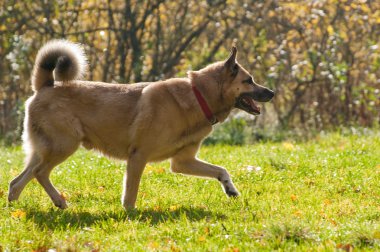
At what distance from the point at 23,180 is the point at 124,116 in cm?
116

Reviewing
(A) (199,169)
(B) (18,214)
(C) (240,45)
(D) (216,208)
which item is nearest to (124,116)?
(A) (199,169)

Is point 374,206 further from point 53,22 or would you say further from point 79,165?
point 53,22

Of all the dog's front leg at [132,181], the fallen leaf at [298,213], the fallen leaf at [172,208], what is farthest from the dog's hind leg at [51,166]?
the fallen leaf at [298,213]

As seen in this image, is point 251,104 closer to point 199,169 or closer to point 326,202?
point 199,169

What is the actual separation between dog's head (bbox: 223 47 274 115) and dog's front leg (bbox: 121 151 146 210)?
1.13 meters

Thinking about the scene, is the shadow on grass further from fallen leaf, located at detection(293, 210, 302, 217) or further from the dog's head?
the dog's head

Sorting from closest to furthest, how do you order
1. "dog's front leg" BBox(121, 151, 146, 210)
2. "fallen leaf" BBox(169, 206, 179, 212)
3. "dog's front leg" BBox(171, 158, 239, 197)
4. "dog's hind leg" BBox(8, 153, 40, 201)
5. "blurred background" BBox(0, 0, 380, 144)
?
"fallen leaf" BBox(169, 206, 179, 212), "dog's front leg" BBox(121, 151, 146, 210), "dog's hind leg" BBox(8, 153, 40, 201), "dog's front leg" BBox(171, 158, 239, 197), "blurred background" BBox(0, 0, 380, 144)

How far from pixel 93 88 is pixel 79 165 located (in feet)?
7.02

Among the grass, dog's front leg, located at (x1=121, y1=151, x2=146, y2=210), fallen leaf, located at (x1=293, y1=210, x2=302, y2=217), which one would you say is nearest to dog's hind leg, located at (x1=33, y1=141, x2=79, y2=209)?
the grass

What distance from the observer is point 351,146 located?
391 inches

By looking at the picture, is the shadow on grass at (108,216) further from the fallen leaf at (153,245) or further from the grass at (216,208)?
the fallen leaf at (153,245)

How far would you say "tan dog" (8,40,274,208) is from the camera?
659cm

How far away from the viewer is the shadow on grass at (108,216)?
5684mm

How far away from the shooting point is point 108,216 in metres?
5.96
